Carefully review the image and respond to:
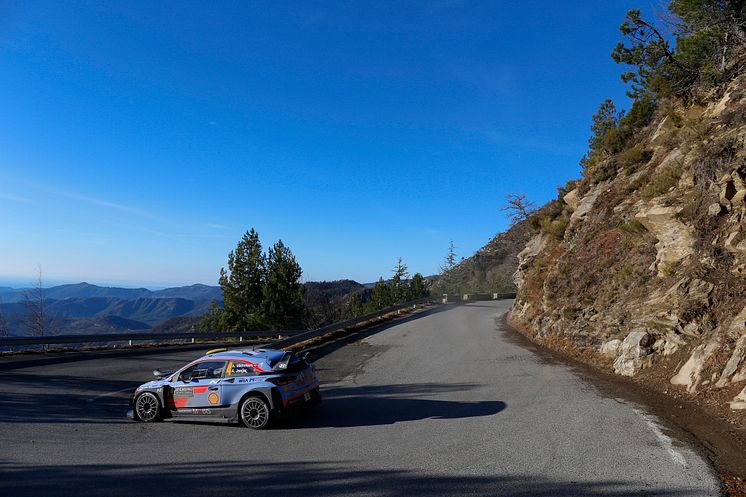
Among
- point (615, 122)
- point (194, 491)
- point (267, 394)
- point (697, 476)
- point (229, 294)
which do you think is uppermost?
point (615, 122)

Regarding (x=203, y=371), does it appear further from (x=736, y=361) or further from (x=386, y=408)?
(x=736, y=361)

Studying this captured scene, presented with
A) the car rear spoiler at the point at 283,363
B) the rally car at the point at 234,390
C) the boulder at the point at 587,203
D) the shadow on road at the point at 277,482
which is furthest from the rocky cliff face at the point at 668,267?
the car rear spoiler at the point at 283,363

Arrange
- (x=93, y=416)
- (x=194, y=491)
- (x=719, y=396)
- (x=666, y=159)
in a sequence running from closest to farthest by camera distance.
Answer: (x=194, y=491) → (x=719, y=396) → (x=93, y=416) → (x=666, y=159)

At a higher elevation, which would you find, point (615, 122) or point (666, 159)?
point (615, 122)

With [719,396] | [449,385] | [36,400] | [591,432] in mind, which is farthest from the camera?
[449,385]

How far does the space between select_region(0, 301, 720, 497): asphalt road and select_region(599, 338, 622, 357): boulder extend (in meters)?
1.41

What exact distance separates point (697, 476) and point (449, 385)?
6.66 metres

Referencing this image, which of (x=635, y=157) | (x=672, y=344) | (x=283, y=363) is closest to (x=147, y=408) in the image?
(x=283, y=363)

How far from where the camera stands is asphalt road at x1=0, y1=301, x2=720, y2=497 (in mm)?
5840

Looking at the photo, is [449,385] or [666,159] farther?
[666,159]

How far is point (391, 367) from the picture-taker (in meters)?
15.1

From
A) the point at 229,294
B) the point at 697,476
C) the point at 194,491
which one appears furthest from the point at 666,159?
the point at 229,294

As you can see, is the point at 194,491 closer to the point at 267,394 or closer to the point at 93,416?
the point at 267,394

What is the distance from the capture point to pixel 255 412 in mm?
8898
